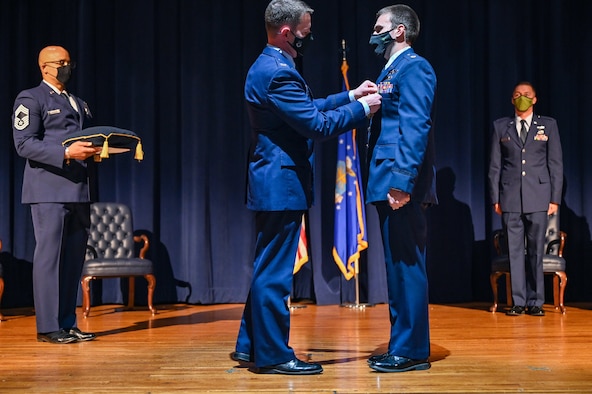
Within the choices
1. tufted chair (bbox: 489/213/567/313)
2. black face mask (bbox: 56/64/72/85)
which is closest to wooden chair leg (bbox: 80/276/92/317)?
black face mask (bbox: 56/64/72/85)

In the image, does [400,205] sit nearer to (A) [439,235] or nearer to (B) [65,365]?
(B) [65,365]

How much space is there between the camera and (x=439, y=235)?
7098mm

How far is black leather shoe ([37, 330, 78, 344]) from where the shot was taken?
14.4 ft

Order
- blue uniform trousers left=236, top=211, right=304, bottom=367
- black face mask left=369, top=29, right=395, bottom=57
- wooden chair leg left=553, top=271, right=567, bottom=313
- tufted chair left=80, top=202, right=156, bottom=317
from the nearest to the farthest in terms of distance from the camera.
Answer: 1. blue uniform trousers left=236, top=211, right=304, bottom=367
2. black face mask left=369, top=29, right=395, bottom=57
3. wooden chair leg left=553, top=271, right=567, bottom=313
4. tufted chair left=80, top=202, right=156, bottom=317

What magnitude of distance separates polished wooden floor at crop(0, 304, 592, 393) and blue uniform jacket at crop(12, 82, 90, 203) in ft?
2.98

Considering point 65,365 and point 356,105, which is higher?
point 356,105

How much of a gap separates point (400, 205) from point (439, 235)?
3967mm

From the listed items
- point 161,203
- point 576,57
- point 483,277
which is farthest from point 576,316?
point 161,203

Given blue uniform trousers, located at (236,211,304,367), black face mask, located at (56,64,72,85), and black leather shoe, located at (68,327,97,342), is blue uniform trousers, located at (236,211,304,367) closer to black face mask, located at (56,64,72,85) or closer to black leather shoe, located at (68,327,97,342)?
black leather shoe, located at (68,327,97,342)

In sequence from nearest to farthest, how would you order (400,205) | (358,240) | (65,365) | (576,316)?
(400,205) → (65,365) → (576,316) → (358,240)

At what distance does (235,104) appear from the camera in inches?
280

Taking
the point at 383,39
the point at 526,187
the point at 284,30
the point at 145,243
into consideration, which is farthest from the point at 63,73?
the point at 526,187

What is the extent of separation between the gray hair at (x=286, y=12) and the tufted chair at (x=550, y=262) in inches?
136

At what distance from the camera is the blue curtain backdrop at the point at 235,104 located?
7.04 m
